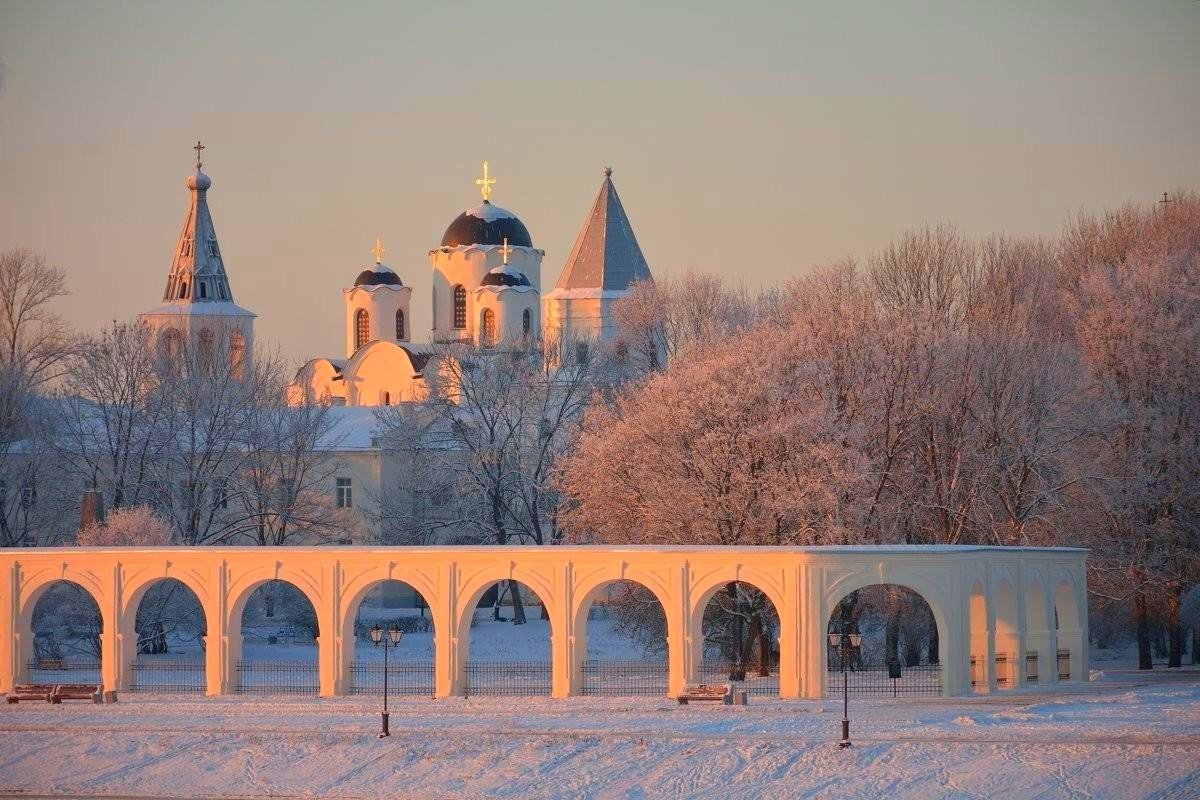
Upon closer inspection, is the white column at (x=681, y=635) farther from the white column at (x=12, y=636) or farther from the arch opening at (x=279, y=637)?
the white column at (x=12, y=636)

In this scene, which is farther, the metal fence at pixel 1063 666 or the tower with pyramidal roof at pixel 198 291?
the tower with pyramidal roof at pixel 198 291

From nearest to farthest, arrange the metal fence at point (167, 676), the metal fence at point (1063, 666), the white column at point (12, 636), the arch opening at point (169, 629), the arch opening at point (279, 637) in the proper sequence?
1. the metal fence at point (167, 676)
2. the white column at point (12, 636)
3. the metal fence at point (1063, 666)
4. the arch opening at point (279, 637)
5. the arch opening at point (169, 629)

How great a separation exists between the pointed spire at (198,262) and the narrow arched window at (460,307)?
8.54 metres

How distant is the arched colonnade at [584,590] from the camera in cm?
4200

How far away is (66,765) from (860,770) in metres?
13.2

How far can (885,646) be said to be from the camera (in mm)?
52094

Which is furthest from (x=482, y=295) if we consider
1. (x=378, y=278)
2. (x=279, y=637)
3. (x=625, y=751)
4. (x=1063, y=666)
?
(x=625, y=751)

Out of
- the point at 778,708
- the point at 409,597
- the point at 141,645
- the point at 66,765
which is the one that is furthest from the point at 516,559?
the point at 409,597

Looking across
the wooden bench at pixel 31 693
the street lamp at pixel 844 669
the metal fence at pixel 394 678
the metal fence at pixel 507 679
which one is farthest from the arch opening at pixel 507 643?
the wooden bench at pixel 31 693

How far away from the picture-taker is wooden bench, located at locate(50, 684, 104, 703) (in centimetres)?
4353

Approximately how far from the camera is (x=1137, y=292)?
55.5 meters

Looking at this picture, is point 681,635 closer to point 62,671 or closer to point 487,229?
point 62,671

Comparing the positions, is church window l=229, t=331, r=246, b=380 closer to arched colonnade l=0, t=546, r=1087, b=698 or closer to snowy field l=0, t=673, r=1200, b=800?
arched colonnade l=0, t=546, r=1087, b=698

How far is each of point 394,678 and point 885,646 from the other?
1146 centimetres
